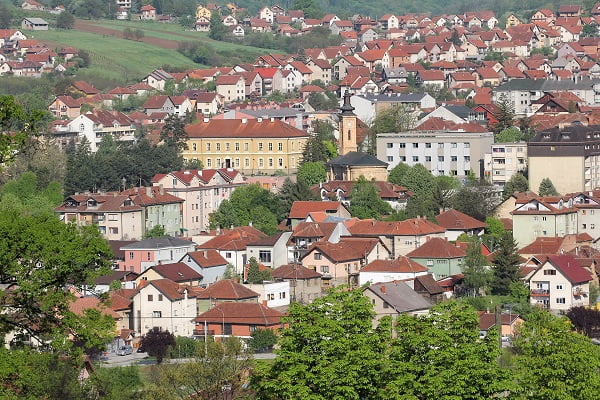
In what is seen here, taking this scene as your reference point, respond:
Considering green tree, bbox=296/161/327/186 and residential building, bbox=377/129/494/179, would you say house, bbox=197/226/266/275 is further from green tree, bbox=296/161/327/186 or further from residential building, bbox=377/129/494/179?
residential building, bbox=377/129/494/179

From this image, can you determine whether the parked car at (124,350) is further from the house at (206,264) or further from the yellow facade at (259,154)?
the yellow facade at (259,154)

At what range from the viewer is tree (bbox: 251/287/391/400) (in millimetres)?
20328

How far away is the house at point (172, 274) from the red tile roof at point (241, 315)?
11.2 feet

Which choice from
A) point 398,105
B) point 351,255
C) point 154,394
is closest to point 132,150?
point 398,105

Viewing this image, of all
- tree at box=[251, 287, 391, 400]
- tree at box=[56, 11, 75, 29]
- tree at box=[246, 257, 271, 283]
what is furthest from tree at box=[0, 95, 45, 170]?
tree at box=[56, 11, 75, 29]

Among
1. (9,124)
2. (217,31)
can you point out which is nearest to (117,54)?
(217,31)

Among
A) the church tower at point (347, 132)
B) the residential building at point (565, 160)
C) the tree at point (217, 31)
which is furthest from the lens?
the tree at point (217, 31)

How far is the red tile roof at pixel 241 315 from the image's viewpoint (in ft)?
121

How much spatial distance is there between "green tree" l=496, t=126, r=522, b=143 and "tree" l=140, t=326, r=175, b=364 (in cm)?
2524

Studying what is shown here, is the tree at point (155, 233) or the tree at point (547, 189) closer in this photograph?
the tree at point (155, 233)

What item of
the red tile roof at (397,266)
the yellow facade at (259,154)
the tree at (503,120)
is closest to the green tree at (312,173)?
the yellow facade at (259,154)

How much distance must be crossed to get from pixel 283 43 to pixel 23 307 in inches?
3836

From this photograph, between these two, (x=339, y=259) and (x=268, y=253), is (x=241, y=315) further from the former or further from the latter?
(x=268, y=253)

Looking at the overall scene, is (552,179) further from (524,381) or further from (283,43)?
(283,43)
